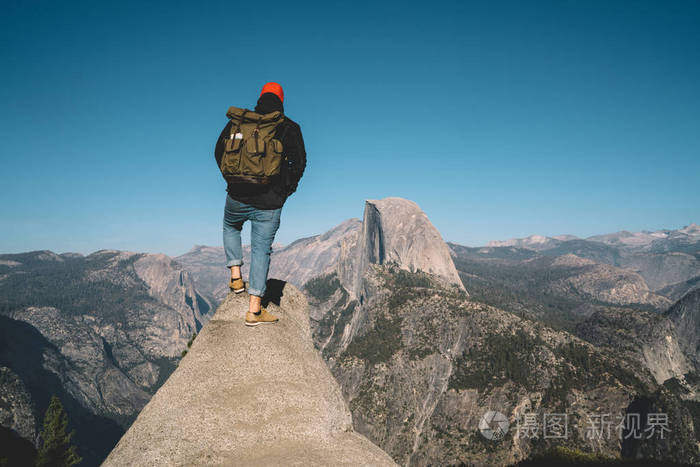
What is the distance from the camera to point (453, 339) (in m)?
121

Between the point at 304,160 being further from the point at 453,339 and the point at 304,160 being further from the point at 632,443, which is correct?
the point at 453,339

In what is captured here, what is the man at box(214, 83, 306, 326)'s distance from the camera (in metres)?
5.33

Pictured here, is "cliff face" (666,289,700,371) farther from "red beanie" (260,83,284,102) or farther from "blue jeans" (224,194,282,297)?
"red beanie" (260,83,284,102)

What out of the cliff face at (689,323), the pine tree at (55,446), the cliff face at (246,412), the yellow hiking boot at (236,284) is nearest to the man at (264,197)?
the cliff face at (246,412)

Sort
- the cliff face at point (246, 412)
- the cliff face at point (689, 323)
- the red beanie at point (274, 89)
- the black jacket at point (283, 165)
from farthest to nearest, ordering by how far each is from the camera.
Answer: the cliff face at point (689, 323) → the red beanie at point (274, 89) → the black jacket at point (283, 165) → the cliff face at point (246, 412)

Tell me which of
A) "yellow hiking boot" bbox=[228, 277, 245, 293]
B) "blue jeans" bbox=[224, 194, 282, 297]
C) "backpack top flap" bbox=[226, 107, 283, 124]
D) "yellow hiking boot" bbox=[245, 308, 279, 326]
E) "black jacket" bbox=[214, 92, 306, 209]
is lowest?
"yellow hiking boot" bbox=[245, 308, 279, 326]

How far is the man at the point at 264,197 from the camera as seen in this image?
533 centimetres

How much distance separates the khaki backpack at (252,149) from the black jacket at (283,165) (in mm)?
203

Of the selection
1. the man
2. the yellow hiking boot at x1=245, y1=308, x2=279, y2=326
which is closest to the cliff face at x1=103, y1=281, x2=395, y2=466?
the yellow hiking boot at x1=245, y1=308, x2=279, y2=326

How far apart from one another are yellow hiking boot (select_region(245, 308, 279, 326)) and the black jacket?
6.41 feet

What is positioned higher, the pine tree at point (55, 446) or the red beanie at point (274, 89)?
the red beanie at point (274, 89)

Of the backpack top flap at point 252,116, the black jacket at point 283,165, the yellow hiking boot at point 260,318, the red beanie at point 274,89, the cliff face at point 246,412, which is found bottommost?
the cliff face at point 246,412

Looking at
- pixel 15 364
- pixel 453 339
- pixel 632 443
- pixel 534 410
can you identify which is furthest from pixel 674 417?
pixel 15 364

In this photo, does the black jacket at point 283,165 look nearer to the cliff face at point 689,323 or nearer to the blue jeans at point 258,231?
the blue jeans at point 258,231
